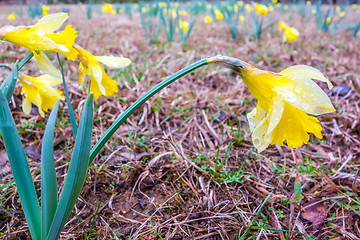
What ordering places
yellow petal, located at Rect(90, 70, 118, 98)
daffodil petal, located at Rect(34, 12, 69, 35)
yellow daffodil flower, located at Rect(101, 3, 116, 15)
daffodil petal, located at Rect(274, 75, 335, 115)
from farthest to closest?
yellow daffodil flower, located at Rect(101, 3, 116, 15), yellow petal, located at Rect(90, 70, 118, 98), daffodil petal, located at Rect(34, 12, 69, 35), daffodil petal, located at Rect(274, 75, 335, 115)

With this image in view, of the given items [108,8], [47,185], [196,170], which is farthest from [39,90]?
[108,8]

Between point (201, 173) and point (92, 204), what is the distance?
550mm

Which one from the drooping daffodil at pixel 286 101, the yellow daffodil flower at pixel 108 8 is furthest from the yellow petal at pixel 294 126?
the yellow daffodil flower at pixel 108 8

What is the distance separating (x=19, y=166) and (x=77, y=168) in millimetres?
184

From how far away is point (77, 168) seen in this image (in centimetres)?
74

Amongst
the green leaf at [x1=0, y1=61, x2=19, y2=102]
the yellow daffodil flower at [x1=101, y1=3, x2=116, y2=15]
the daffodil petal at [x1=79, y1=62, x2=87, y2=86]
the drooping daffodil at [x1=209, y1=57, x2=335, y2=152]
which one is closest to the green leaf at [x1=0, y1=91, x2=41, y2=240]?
the green leaf at [x1=0, y1=61, x2=19, y2=102]

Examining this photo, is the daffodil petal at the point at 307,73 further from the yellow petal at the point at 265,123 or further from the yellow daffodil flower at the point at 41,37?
the yellow daffodil flower at the point at 41,37

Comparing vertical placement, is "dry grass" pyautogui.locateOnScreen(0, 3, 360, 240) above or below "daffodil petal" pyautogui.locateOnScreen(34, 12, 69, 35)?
below

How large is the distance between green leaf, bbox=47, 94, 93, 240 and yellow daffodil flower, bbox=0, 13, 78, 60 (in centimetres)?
21

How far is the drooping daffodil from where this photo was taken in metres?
0.71

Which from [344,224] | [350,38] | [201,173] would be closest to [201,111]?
[201,173]

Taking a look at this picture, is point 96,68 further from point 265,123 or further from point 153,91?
point 265,123

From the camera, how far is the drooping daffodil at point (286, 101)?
2.35 ft

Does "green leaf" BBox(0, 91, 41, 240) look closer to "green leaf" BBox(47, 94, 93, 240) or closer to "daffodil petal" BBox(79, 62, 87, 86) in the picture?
"green leaf" BBox(47, 94, 93, 240)
